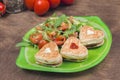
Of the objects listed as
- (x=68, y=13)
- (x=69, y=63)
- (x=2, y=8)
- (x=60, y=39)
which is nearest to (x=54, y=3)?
(x=68, y=13)

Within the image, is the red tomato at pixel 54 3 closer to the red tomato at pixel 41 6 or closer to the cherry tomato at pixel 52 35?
the red tomato at pixel 41 6

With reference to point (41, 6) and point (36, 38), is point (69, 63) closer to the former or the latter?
point (36, 38)

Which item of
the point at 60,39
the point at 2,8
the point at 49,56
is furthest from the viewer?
the point at 2,8

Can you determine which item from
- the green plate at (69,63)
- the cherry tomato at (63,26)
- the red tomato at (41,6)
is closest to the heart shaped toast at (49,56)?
the green plate at (69,63)

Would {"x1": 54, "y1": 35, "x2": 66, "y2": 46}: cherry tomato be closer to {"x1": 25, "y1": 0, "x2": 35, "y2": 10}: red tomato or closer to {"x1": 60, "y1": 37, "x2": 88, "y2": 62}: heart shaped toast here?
{"x1": 60, "y1": 37, "x2": 88, "y2": 62}: heart shaped toast

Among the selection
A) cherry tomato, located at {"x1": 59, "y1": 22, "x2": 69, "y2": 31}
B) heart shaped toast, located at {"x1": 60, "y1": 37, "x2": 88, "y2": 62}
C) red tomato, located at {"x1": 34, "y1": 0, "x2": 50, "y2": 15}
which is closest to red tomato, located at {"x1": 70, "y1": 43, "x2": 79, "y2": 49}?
heart shaped toast, located at {"x1": 60, "y1": 37, "x2": 88, "y2": 62}

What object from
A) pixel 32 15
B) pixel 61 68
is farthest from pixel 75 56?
pixel 32 15

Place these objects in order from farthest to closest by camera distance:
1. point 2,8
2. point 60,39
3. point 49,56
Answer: point 2,8, point 60,39, point 49,56
